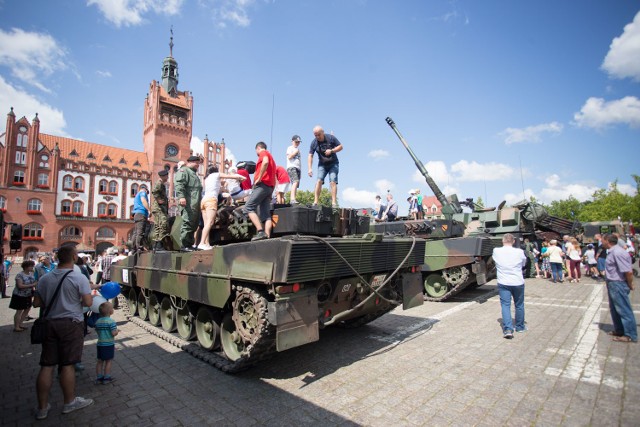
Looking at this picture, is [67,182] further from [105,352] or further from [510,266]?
[510,266]

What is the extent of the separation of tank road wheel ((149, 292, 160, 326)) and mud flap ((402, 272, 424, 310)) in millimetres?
4883

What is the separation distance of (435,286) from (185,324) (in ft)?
22.8

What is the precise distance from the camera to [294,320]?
13.2ft

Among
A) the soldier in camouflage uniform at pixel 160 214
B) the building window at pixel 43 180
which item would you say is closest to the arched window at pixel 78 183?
the building window at pixel 43 180

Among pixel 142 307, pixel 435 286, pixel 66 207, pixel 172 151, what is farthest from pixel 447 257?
pixel 172 151

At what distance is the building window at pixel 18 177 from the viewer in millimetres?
41750

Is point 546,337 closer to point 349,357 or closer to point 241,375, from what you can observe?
point 349,357

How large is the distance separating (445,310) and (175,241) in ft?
20.9

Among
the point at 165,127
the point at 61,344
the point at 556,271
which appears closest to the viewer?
the point at 61,344

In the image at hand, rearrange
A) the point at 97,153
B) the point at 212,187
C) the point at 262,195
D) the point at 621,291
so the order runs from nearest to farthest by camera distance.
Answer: the point at 262,195, the point at 621,291, the point at 212,187, the point at 97,153

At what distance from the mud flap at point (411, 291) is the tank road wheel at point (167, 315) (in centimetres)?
420

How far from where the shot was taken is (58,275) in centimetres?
371

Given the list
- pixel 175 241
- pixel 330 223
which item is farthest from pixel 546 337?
pixel 175 241

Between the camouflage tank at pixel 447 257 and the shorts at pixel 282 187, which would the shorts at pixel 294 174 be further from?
the camouflage tank at pixel 447 257
